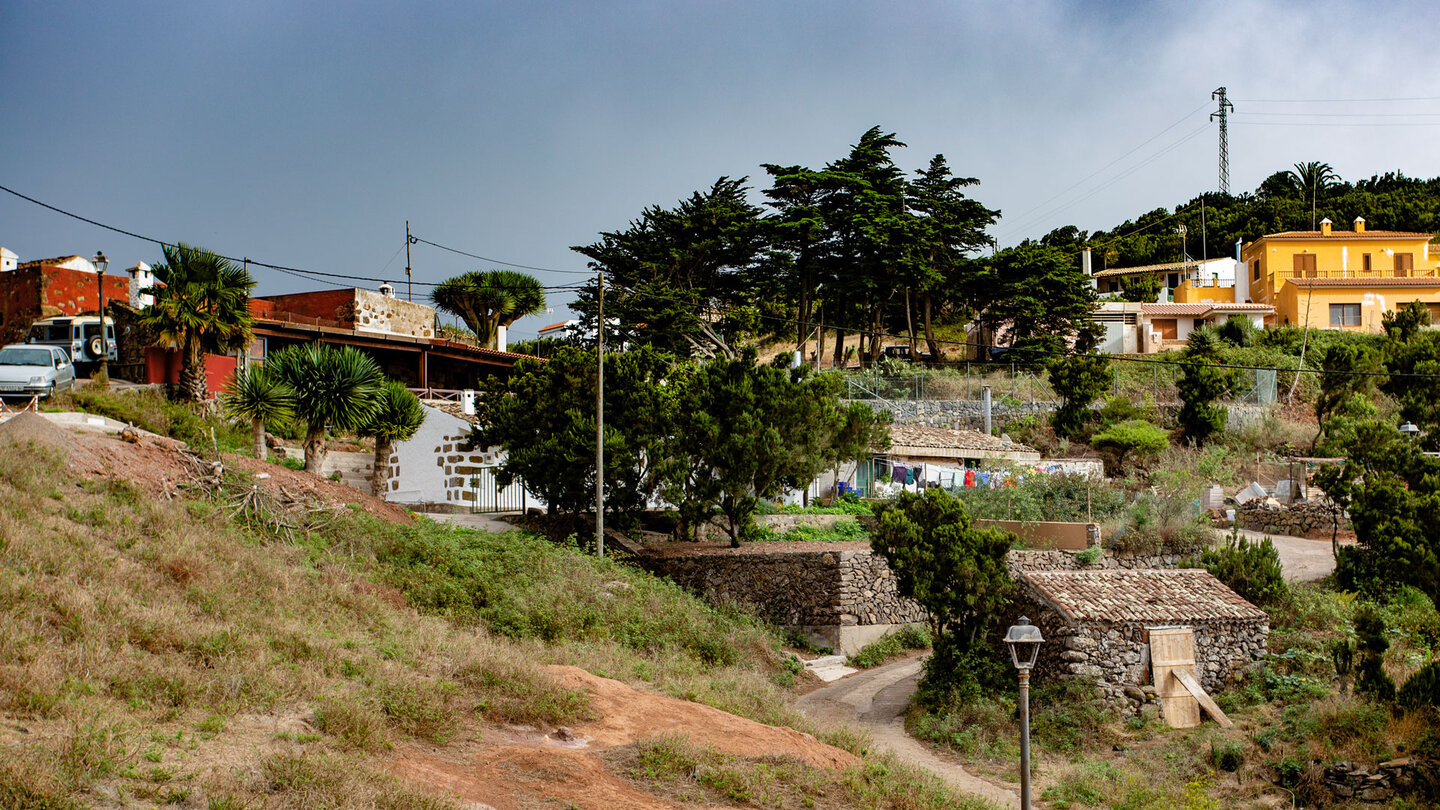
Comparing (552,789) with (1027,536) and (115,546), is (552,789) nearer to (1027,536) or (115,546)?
(115,546)

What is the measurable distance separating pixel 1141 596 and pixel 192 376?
23125 millimetres

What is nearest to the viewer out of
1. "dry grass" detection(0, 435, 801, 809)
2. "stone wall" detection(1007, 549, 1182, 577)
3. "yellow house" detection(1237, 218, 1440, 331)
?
"dry grass" detection(0, 435, 801, 809)

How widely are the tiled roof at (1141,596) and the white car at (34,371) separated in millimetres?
23794

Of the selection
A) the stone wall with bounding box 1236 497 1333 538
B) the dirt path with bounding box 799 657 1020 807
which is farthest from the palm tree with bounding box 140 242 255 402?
the stone wall with bounding box 1236 497 1333 538

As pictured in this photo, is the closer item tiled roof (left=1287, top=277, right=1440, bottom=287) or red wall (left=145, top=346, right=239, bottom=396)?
red wall (left=145, top=346, right=239, bottom=396)

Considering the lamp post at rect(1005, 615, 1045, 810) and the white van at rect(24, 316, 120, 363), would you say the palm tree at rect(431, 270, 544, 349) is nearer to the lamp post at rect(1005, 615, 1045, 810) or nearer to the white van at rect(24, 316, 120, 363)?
the white van at rect(24, 316, 120, 363)

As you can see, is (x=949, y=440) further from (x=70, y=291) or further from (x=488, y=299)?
(x=70, y=291)

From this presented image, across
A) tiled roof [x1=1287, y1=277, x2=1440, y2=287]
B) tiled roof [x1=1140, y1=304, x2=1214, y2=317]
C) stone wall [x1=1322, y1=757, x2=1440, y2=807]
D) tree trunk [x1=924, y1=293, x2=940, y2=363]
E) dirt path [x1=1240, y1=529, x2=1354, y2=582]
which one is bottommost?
stone wall [x1=1322, y1=757, x2=1440, y2=807]

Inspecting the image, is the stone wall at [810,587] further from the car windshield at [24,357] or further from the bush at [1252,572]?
the car windshield at [24,357]

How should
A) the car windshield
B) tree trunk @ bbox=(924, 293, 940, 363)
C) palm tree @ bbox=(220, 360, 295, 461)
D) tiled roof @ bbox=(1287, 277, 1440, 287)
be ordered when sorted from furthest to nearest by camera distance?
tiled roof @ bbox=(1287, 277, 1440, 287)
tree trunk @ bbox=(924, 293, 940, 363)
the car windshield
palm tree @ bbox=(220, 360, 295, 461)

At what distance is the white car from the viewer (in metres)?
24.7

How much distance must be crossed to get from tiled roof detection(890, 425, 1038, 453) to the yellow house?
1103 inches

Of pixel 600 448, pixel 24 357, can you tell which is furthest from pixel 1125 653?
pixel 24 357

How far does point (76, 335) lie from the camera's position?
3092 centimetres
